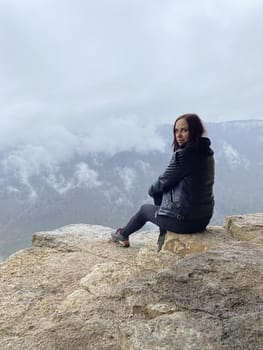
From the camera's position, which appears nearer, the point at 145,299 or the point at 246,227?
the point at 145,299

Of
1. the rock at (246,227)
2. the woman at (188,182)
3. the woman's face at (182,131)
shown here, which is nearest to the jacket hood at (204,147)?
the woman at (188,182)

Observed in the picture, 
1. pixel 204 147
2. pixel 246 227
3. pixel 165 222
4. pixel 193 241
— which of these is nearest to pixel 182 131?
pixel 204 147

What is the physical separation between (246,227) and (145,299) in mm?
4342

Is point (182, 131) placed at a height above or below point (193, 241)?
above

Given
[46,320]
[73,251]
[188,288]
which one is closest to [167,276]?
[188,288]

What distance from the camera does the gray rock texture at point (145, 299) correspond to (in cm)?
344

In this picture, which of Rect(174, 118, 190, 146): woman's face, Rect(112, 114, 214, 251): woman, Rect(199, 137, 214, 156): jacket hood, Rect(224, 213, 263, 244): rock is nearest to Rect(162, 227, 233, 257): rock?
Rect(112, 114, 214, 251): woman

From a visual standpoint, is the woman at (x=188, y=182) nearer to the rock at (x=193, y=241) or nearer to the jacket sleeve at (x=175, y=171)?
the jacket sleeve at (x=175, y=171)

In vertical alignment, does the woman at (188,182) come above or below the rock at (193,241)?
above

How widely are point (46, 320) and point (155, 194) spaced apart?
3.76 m

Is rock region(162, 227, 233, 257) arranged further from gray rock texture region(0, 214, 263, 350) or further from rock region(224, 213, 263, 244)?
rock region(224, 213, 263, 244)

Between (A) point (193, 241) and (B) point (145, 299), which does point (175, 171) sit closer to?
(A) point (193, 241)

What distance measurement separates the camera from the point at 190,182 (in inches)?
278

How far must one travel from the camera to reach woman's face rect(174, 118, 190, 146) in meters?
7.05
